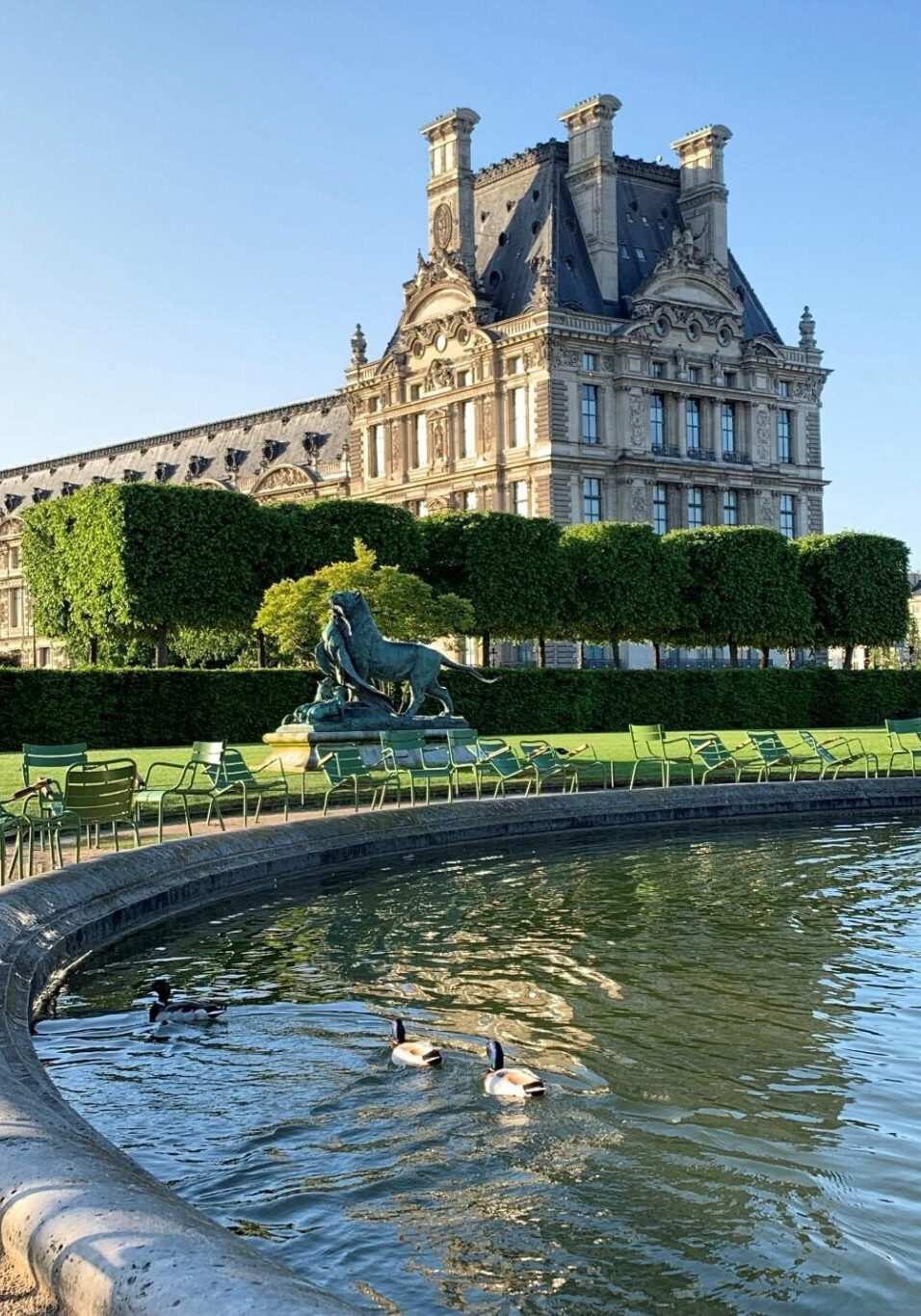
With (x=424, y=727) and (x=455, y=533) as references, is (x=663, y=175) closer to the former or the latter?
(x=455, y=533)

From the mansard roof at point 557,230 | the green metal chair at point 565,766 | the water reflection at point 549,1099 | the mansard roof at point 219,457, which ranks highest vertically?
the mansard roof at point 557,230

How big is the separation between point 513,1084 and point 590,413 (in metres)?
49.2

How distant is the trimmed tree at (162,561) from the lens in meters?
36.0

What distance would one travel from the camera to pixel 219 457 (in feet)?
247

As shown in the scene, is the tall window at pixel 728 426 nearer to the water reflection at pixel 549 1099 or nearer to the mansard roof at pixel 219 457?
the mansard roof at pixel 219 457

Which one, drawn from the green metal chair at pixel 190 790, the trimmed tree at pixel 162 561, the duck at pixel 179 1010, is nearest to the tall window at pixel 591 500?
the trimmed tree at pixel 162 561

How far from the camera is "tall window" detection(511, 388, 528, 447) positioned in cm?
5344

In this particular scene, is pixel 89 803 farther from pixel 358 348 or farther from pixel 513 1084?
pixel 358 348

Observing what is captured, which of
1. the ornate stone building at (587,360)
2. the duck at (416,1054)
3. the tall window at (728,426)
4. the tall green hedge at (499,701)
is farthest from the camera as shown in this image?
the tall window at (728,426)

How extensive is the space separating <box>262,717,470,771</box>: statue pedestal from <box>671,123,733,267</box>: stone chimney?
42.2m

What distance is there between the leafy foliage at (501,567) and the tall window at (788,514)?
791 inches

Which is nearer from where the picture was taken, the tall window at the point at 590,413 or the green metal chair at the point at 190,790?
the green metal chair at the point at 190,790

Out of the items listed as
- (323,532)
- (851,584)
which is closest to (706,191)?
(851,584)

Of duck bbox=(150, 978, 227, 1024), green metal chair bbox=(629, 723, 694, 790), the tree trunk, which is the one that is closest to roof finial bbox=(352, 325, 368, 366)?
the tree trunk
